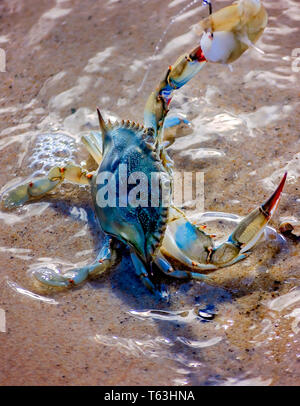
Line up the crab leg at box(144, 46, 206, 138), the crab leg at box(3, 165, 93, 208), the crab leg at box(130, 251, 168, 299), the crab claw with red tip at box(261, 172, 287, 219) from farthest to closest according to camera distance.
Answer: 1. the crab leg at box(3, 165, 93, 208)
2. the crab leg at box(144, 46, 206, 138)
3. the crab leg at box(130, 251, 168, 299)
4. the crab claw with red tip at box(261, 172, 287, 219)

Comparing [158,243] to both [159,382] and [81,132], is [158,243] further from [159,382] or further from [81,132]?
[81,132]

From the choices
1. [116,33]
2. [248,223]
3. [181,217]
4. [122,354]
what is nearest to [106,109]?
[116,33]

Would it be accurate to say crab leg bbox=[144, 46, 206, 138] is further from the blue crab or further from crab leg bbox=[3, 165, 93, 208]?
crab leg bbox=[3, 165, 93, 208]

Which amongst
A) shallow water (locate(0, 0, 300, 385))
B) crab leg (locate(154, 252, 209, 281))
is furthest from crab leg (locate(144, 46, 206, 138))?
crab leg (locate(154, 252, 209, 281))

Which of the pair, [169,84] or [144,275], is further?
[169,84]

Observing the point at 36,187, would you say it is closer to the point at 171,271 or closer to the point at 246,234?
the point at 171,271

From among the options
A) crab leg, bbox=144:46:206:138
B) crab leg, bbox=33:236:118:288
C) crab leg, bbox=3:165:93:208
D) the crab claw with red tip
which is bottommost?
A: crab leg, bbox=33:236:118:288

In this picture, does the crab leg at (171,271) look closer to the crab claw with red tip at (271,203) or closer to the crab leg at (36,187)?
the crab claw with red tip at (271,203)

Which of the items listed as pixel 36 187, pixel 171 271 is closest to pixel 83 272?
pixel 171 271
